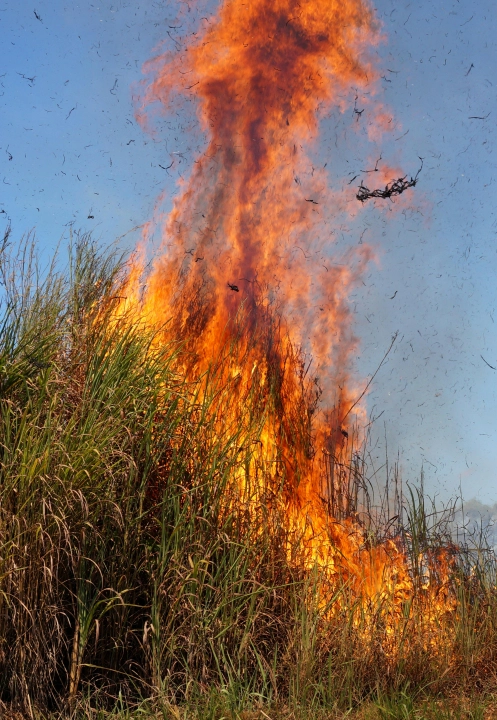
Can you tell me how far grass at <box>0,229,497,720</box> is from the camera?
11.5 feet

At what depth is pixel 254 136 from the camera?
6.01 metres

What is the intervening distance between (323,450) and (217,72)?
3.54 metres

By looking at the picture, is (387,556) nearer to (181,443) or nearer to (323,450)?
(323,450)

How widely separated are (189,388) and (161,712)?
2.05 m

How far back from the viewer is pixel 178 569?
12.5 ft

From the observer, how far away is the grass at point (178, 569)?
3520 mm

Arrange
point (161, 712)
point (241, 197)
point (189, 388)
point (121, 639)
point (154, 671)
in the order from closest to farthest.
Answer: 1. point (161, 712)
2. point (154, 671)
3. point (121, 639)
4. point (189, 388)
5. point (241, 197)

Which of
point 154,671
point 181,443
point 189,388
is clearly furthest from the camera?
point 189,388

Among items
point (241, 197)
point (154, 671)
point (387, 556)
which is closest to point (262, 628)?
point (154, 671)

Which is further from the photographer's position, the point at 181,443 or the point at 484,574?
the point at 484,574

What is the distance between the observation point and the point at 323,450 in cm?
512

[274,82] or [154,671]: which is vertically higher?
[274,82]

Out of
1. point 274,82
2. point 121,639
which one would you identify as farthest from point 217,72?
point 121,639

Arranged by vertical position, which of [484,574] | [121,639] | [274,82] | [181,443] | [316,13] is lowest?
[121,639]
